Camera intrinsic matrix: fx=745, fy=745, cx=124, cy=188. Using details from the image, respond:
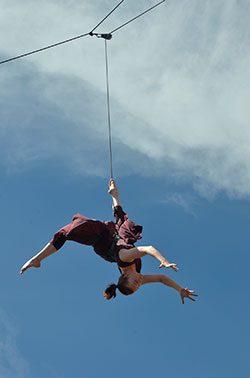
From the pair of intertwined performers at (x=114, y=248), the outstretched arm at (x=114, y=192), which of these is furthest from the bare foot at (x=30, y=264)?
the outstretched arm at (x=114, y=192)

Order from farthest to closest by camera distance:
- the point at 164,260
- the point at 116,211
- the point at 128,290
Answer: the point at 116,211 → the point at 128,290 → the point at 164,260

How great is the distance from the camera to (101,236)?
411 inches

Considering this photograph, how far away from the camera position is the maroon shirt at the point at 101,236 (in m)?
10.2

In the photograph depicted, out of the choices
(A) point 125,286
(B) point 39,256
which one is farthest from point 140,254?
(B) point 39,256

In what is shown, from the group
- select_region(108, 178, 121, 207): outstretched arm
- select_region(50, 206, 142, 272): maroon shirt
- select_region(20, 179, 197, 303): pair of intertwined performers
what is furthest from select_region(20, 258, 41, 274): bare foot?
select_region(108, 178, 121, 207): outstretched arm

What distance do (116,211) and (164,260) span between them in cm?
207

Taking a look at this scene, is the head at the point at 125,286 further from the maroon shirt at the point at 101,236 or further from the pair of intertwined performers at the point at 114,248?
the maroon shirt at the point at 101,236

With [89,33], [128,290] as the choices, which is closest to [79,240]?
[128,290]

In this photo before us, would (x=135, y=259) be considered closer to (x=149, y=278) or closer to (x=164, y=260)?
(x=149, y=278)

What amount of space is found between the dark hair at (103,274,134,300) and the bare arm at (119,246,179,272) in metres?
0.29

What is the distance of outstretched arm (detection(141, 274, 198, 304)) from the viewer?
9.94 m

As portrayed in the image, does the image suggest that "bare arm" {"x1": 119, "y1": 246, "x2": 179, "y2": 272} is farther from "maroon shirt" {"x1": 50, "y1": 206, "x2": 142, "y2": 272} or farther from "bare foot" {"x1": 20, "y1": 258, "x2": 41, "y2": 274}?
"bare foot" {"x1": 20, "y1": 258, "x2": 41, "y2": 274}

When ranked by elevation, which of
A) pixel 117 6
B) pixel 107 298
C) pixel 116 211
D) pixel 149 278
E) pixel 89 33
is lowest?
pixel 107 298

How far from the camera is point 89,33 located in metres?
11.4
